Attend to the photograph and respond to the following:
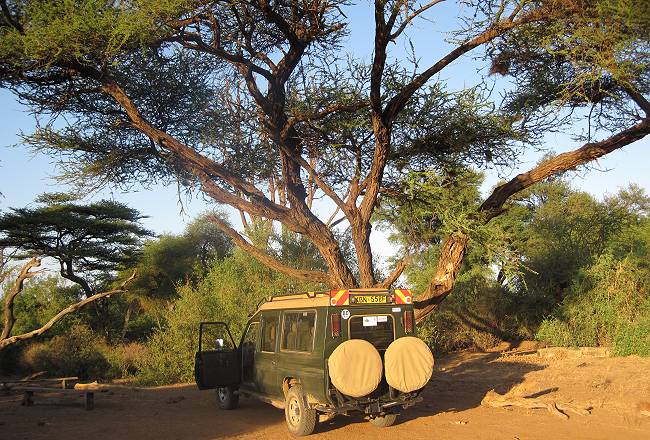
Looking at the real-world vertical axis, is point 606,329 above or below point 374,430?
above

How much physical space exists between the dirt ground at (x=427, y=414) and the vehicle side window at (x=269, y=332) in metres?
1.23

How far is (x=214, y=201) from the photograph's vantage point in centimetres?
1242

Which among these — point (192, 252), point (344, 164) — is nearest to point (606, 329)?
point (344, 164)

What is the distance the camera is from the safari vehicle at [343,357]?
26.2 ft

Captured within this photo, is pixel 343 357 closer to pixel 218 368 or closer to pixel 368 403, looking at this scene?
pixel 368 403

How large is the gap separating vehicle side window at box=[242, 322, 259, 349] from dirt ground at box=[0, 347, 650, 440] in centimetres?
121

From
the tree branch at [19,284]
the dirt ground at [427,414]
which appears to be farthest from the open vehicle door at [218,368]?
the tree branch at [19,284]

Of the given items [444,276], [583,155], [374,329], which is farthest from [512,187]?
[374,329]

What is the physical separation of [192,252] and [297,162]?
77.3ft

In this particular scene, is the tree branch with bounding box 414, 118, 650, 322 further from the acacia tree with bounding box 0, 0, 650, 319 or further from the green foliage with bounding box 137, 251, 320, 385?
the green foliage with bounding box 137, 251, 320, 385

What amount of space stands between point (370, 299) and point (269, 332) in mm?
2091

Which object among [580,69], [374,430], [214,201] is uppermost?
[580,69]

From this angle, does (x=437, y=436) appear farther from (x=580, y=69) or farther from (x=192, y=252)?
(x=192, y=252)

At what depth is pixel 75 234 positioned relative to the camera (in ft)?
80.6
